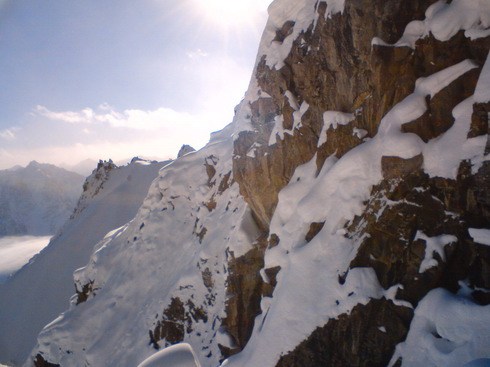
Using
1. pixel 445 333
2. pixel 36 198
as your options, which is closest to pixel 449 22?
pixel 445 333

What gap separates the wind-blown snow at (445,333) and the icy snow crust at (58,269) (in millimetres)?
31940

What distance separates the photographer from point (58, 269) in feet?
107

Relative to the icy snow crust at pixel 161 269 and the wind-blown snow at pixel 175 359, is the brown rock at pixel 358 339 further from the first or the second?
the icy snow crust at pixel 161 269

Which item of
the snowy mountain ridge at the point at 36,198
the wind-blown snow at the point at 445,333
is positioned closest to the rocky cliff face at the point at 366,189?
the wind-blown snow at the point at 445,333

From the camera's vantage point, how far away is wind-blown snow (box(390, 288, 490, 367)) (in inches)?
180

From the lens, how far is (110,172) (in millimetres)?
43531

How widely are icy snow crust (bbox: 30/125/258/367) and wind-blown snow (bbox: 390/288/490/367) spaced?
667 cm

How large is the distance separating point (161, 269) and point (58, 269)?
21744mm

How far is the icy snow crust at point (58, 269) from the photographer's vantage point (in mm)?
28062

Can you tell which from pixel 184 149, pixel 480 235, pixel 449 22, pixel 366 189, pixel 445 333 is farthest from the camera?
pixel 184 149

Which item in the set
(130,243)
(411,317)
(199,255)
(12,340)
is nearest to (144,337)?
(199,255)

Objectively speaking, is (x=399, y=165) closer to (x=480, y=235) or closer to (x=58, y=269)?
(x=480, y=235)

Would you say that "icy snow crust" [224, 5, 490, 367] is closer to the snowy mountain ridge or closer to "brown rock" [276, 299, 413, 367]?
"brown rock" [276, 299, 413, 367]

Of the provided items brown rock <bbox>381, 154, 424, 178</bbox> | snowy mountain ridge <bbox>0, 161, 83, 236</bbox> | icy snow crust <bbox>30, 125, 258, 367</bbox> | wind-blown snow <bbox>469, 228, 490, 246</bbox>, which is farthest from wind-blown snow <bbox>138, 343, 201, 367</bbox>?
snowy mountain ridge <bbox>0, 161, 83, 236</bbox>
